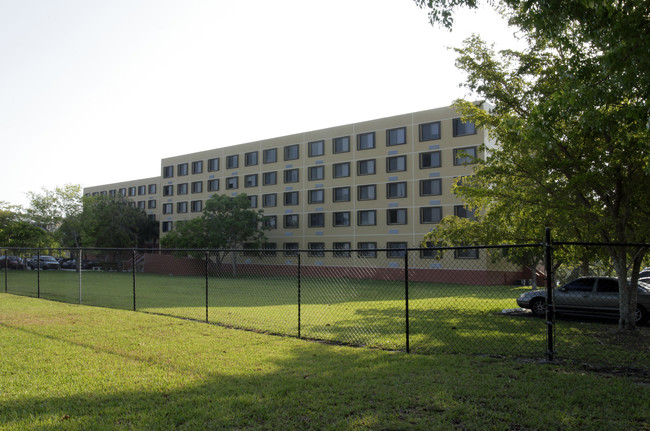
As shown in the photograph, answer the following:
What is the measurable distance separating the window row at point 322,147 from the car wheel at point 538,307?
17.7m

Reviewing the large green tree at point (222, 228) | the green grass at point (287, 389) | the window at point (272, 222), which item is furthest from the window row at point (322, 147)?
the green grass at point (287, 389)

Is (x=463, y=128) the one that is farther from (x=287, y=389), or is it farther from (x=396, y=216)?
(x=287, y=389)

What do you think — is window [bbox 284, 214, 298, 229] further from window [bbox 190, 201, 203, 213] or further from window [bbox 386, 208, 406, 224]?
window [bbox 190, 201, 203, 213]

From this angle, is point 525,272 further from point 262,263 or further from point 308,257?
point 262,263

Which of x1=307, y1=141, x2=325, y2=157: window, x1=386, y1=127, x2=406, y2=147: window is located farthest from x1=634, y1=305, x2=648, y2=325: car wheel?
x1=307, y1=141, x2=325, y2=157: window

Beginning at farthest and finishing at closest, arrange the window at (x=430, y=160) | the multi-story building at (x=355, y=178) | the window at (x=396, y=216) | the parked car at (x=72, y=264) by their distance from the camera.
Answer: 1. the parked car at (x=72, y=264)
2. the window at (x=396, y=216)
3. the window at (x=430, y=160)
4. the multi-story building at (x=355, y=178)

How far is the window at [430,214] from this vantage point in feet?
130

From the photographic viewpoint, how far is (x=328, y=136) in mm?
47062

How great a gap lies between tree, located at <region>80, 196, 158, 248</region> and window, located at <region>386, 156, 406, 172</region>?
104 ft

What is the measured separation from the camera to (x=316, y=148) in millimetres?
48125

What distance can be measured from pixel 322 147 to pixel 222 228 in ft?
42.0

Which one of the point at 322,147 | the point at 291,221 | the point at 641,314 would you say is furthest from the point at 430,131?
the point at 641,314

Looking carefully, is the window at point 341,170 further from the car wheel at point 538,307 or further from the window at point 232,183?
the car wheel at point 538,307

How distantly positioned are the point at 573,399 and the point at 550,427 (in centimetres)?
106
